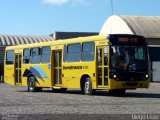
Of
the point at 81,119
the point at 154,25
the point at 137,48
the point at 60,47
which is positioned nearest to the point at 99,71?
the point at 137,48

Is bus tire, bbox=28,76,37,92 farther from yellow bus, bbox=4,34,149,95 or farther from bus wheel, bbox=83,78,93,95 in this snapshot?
bus wheel, bbox=83,78,93,95

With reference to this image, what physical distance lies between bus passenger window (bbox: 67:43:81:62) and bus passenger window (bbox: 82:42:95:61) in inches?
16.4

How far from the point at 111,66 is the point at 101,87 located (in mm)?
1087

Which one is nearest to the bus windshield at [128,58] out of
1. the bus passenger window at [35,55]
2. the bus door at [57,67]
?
the bus door at [57,67]

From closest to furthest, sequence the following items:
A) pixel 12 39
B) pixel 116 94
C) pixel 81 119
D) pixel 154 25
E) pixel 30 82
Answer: pixel 81 119
pixel 116 94
pixel 30 82
pixel 154 25
pixel 12 39

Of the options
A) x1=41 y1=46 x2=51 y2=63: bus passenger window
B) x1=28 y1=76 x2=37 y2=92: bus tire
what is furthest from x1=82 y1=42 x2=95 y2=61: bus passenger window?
x1=28 y1=76 x2=37 y2=92: bus tire

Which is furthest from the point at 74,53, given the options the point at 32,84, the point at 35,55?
the point at 32,84

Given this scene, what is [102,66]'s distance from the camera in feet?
70.2

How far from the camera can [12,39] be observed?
62156 millimetres

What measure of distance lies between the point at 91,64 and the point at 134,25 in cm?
3016

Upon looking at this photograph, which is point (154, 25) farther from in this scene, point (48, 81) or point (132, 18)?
point (48, 81)

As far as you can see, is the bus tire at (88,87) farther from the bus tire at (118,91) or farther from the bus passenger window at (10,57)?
the bus passenger window at (10,57)

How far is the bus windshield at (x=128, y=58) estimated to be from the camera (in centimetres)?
2105

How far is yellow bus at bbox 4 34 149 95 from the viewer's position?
21.1 meters
